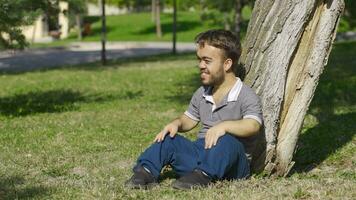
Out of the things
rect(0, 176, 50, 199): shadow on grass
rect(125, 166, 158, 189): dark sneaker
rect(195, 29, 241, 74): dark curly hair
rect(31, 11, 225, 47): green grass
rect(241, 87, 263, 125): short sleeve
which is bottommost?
rect(31, 11, 225, 47): green grass

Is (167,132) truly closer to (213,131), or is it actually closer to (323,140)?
(213,131)

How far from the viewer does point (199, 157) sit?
17.2 feet

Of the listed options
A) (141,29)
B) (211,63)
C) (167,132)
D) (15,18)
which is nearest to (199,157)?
(167,132)

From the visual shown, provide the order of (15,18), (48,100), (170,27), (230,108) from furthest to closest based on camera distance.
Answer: (170,27)
(48,100)
(15,18)
(230,108)

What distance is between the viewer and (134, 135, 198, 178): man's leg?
207 inches

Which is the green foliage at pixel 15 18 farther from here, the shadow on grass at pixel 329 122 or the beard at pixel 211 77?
the beard at pixel 211 77

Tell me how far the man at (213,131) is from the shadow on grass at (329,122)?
3.89 ft

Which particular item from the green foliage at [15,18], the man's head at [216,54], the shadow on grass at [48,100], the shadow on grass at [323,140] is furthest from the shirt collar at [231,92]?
the shadow on grass at [48,100]

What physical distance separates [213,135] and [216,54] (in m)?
0.69

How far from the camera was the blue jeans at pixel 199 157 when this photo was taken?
16.5ft

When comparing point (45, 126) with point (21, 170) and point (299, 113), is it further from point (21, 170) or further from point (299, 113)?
point (299, 113)

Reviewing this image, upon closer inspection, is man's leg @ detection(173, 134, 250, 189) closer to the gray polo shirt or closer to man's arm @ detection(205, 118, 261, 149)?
man's arm @ detection(205, 118, 261, 149)

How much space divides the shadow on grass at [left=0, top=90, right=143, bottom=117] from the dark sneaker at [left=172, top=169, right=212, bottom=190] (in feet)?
18.9

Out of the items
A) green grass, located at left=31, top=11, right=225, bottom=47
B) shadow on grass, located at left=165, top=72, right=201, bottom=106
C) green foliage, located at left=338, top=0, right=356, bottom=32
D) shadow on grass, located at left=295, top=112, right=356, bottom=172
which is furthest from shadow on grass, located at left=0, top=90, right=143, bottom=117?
green grass, located at left=31, top=11, right=225, bottom=47
